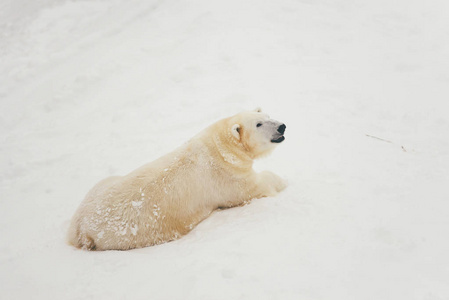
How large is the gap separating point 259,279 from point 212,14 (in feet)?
24.2

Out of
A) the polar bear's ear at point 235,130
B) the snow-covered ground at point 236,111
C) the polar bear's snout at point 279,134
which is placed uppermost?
the polar bear's ear at point 235,130

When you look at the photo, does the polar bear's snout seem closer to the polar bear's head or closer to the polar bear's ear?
the polar bear's head

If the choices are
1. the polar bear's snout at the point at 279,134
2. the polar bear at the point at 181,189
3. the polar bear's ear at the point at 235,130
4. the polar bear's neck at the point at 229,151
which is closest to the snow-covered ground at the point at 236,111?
the polar bear at the point at 181,189

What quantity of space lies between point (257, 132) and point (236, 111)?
2227 mm

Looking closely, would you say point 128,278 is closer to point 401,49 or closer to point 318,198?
point 318,198

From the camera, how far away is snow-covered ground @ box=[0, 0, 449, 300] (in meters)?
2.54

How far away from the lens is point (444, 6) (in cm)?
826

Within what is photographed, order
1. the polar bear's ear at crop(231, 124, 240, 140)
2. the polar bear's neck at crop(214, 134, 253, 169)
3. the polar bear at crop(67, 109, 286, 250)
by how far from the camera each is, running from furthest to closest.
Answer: the polar bear's neck at crop(214, 134, 253, 169), the polar bear's ear at crop(231, 124, 240, 140), the polar bear at crop(67, 109, 286, 250)

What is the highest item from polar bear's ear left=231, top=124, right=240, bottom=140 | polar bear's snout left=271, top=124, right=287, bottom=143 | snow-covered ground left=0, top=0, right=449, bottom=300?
polar bear's ear left=231, top=124, right=240, bottom=140

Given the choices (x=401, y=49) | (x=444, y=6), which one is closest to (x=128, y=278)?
(x=401, y=49)

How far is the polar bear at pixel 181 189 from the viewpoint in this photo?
3.27 m

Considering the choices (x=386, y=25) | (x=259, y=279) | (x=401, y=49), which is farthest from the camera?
(x=386, y=25)

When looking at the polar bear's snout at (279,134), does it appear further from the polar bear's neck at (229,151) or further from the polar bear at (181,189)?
the polar bear's neck at (229,151)

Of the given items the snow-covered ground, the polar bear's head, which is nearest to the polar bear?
the polar bear's head
